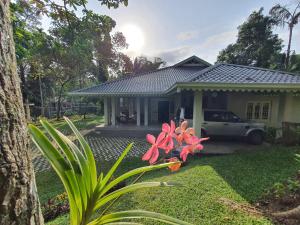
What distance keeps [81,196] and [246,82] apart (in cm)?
769

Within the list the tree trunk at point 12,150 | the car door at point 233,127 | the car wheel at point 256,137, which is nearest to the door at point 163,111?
the car door at point 233,127

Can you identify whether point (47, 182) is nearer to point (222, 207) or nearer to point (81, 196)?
point (222, 207)

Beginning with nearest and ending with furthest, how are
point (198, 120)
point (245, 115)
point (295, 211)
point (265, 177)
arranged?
1. point (295, 211)
2. point (265, 177)
3. point (198, 120)
4. point (245, 115)

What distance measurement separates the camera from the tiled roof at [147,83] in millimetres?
13789

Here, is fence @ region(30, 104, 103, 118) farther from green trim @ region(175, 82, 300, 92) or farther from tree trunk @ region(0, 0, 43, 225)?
tree trunk @ region(0, 0, 43, 225)

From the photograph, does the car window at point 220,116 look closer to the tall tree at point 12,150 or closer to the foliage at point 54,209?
the foliage at point 54,209

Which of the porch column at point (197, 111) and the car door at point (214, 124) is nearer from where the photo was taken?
the porch column at point (197, 111)

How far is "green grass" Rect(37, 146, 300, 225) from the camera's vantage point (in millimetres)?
3066

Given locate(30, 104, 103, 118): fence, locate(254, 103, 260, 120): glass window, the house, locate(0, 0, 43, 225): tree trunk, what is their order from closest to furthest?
locate(0, 0, 43, 225): tree trunk < the house < locate(254, 103, 260, 120): glass window < locate(30, 104, 103, 118): fence

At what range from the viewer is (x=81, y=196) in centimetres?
109

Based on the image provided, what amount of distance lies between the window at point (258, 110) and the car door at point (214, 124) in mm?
3012

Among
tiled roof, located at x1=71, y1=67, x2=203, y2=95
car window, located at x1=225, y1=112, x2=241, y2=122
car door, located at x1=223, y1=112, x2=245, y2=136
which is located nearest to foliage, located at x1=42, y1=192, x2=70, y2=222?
car door, located at x1=223, y1=112, x2=245, y2=136

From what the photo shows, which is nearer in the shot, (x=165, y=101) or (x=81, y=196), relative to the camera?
(x=81, y=196)

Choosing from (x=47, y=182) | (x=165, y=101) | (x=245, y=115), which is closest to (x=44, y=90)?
(x=165, y=101)
